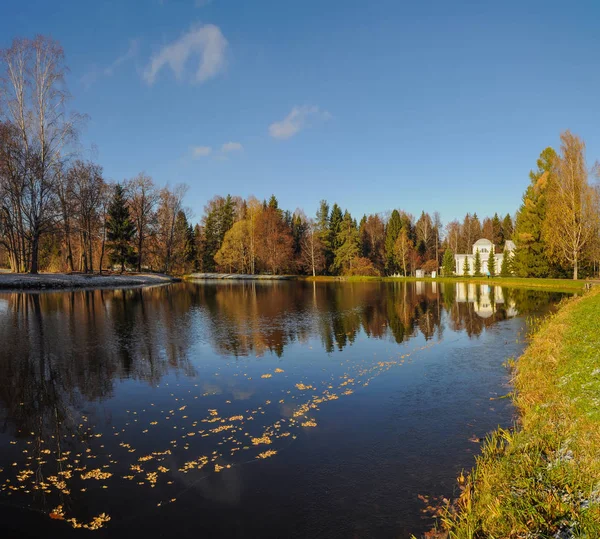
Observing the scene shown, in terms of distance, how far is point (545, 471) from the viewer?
565cm

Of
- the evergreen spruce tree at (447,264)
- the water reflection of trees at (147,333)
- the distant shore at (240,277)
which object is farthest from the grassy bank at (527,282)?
the evergreen spruce tree at (447,264)

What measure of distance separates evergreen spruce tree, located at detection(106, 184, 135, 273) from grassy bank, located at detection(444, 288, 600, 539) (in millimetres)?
65599

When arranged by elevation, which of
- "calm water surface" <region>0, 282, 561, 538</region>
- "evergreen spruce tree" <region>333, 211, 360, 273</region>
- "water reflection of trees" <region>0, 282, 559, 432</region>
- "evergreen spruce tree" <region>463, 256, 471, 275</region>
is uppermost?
"evergreen spruce tree" <region>333, 211, 360, 273</region>

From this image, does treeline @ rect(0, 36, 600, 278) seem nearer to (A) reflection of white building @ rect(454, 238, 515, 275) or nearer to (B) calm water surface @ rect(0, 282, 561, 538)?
(A) reflection of white building @ rect(454, 238, 515, 275)

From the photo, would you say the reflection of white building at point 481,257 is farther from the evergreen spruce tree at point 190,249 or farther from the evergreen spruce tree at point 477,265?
the evergreen spruce tree at point 190,249

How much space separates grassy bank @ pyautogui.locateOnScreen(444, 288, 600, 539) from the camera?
4.59 m

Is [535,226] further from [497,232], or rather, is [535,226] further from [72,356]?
[497,232]

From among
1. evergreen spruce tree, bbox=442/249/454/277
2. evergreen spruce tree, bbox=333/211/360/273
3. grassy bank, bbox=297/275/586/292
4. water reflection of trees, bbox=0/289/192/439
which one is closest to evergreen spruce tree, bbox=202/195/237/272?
evergreen spruce tree, bbox=333/211/360/273

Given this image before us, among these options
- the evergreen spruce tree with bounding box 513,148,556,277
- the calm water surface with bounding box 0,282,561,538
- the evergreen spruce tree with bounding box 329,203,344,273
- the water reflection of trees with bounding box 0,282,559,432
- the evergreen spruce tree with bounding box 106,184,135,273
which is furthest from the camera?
the evergreen spruce tree with bounding box 329,203,344,273

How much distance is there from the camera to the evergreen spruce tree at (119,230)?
213 ft

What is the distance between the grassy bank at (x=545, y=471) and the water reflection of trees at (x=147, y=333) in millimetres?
7727

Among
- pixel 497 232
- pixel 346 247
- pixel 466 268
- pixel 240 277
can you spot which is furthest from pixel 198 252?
pixel 497 232

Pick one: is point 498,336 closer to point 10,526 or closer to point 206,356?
point 206,356

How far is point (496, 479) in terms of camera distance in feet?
18.4
